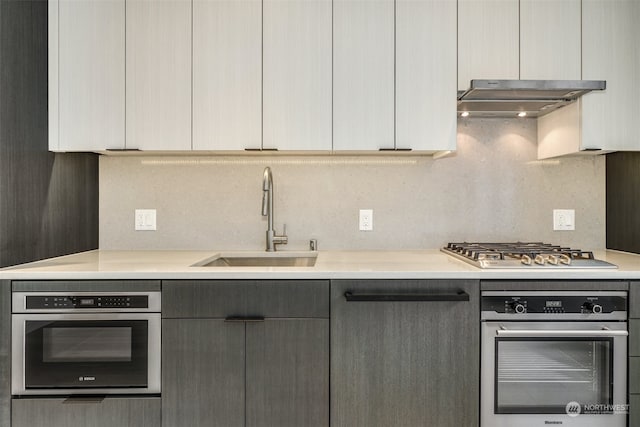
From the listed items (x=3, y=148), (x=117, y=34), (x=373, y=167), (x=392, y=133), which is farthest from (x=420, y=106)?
A: (x=3, y=148)

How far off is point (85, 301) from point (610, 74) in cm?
250

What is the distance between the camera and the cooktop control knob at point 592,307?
67.3 inches

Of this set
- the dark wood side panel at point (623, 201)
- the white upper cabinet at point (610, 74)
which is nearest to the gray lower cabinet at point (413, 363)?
the white upper cabinet at point (610, 74)

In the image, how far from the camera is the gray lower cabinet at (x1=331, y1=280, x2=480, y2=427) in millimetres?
1729

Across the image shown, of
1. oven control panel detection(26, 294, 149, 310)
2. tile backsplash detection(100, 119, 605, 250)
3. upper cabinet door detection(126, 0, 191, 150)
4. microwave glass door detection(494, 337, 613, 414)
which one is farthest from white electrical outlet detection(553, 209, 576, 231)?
oven control panel detection(26, 294, 149, 310)

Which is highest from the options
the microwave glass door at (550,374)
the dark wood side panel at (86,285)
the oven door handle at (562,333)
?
the dark wood side panel at (86,285)

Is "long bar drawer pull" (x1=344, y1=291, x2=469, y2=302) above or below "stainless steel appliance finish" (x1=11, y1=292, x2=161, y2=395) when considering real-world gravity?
above

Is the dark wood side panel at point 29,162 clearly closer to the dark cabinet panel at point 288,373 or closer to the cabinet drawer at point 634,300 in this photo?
the dark cabinet panel at point 288,373

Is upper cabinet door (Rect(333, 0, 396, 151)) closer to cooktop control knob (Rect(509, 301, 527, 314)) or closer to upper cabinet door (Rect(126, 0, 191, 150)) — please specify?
upper cabinet door (Rect(126, 0, 191, 150))

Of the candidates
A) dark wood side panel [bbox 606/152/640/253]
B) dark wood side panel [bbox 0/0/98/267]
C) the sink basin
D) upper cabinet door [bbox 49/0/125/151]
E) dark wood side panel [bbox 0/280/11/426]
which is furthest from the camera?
the sink basin

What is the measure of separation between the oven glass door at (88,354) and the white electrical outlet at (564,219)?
215 cm

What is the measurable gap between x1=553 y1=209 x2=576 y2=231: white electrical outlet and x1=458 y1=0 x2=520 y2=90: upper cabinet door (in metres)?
0.84

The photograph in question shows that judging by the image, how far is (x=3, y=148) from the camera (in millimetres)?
1790

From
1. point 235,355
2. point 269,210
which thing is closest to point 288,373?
point 235,355
